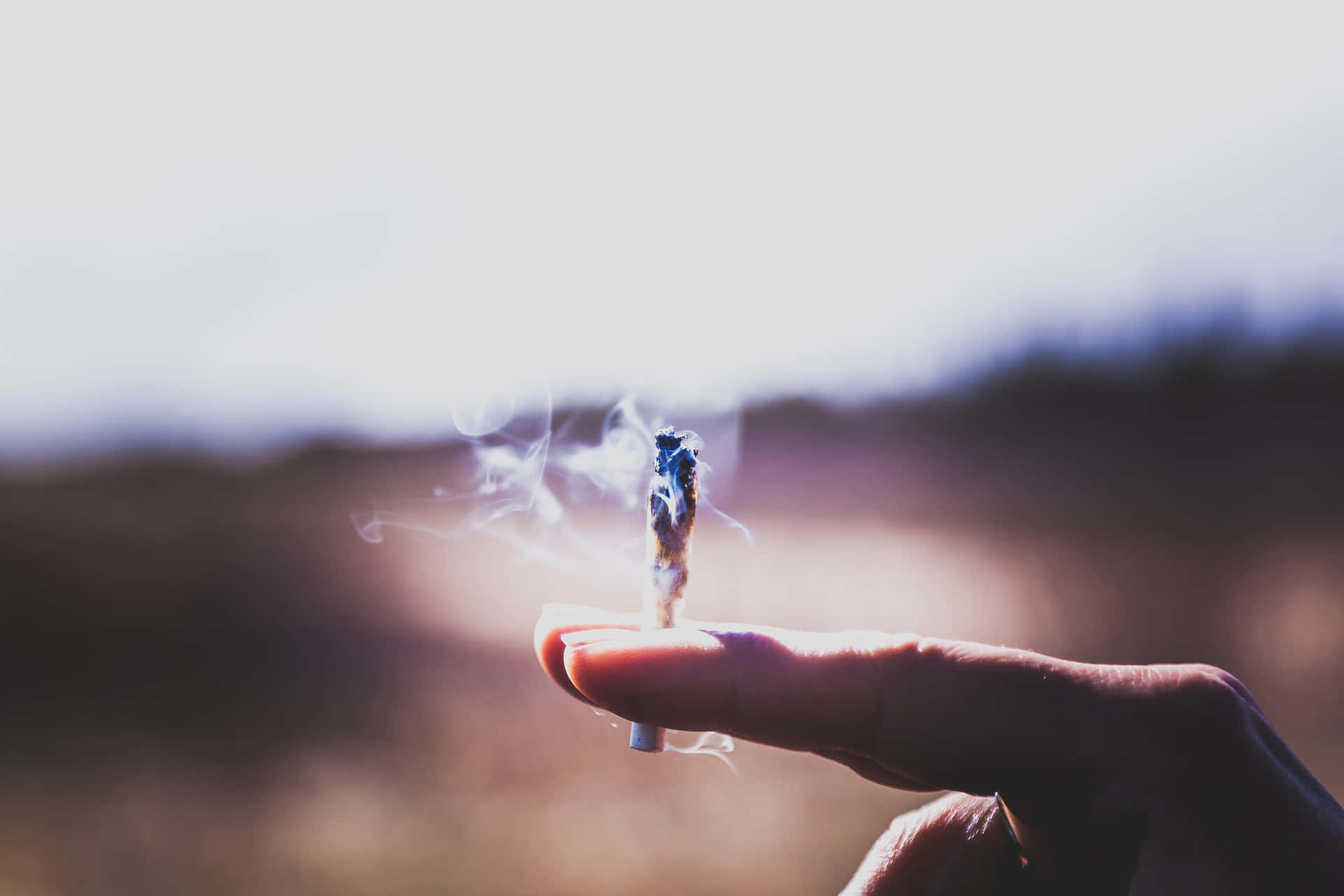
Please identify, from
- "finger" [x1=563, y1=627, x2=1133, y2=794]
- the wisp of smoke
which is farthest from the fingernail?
the wisp of smoke

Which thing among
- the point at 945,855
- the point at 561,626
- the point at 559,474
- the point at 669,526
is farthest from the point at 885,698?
the point at 559,474

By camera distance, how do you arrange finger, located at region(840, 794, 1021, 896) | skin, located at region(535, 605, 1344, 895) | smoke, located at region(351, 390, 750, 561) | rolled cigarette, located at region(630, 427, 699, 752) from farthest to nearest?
smoke, located at region(351, 390, 750, 561)
rolled cigarette, located at region(630, 427, 699, 752)
finger, located at region(840, 794, 1021, 896)
skin, located at region(535, 605, 1344, 895)

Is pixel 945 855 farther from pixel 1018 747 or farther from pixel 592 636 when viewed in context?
pixel 592 636

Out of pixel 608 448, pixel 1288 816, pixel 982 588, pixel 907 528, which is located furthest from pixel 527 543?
pixel 1288 816

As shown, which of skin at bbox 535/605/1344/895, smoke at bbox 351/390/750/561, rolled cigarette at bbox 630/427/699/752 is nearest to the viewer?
skin at bbox 535/605/1344/895

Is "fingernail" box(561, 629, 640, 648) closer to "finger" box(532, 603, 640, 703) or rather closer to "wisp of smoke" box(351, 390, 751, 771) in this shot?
"finger" box(532, 603, 640, 703)

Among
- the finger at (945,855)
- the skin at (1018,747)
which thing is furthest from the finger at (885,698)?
the finger at (945,855)

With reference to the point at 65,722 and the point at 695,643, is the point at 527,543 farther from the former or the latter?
the point at 65,722
